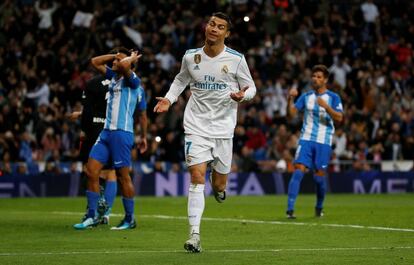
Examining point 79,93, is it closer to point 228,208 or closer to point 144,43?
point 144,43

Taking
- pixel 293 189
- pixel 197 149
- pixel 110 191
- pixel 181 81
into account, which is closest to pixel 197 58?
pixel 181 81

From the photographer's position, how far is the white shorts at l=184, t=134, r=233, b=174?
1205cm

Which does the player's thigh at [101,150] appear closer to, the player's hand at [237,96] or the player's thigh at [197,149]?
the player's thigh at [197,149]

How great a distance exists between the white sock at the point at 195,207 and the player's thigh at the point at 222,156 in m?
0.53

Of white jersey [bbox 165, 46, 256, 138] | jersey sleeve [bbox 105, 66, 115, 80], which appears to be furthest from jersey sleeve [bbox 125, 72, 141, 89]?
white jersey [bbox 165, 46, 256, 138]

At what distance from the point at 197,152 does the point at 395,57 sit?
77.3 feet

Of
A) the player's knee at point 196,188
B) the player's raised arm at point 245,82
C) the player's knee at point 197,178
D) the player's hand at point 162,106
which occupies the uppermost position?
the player's raised arm at point 245,82

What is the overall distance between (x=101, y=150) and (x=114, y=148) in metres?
0.20

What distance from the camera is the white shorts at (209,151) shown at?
12.1 meters

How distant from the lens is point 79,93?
96.9ft

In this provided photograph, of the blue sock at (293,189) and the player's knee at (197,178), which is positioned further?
the blue sock at (293,189)

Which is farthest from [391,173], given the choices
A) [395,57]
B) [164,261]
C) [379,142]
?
[164,261]

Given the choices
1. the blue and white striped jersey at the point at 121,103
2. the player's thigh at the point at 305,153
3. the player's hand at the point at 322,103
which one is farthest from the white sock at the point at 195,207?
the player's thigh at the point at 305,153

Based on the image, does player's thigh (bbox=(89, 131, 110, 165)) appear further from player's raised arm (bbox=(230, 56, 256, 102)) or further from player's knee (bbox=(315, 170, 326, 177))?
player's knee (bbox=(315, 170, 326, 177))
